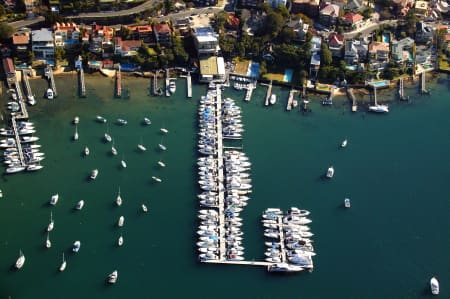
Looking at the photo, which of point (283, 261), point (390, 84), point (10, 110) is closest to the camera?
point (283, 261)

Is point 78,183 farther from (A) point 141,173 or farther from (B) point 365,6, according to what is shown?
(B) point 365,6

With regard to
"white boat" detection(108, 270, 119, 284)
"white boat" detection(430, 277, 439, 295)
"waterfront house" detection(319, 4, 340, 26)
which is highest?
"waterfront house" detection(319, 4, 340, 26)

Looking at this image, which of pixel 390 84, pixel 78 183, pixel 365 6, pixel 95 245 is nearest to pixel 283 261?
pixel 95 245

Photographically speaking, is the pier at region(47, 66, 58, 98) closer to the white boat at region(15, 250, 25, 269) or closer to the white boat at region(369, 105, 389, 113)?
the white boat at region(15, 250, 25, 269)

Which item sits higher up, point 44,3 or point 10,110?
point 44,3

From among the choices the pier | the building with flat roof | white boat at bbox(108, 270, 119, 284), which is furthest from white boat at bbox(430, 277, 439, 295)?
the pier
